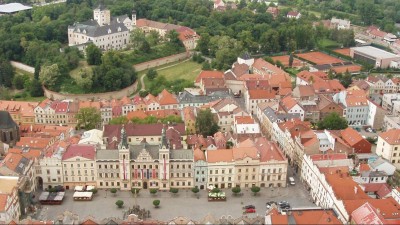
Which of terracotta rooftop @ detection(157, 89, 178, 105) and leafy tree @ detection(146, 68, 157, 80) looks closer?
terracotta rooftop @ detection(157, 89, 178, 105)

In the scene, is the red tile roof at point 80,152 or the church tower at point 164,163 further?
the red tile roof at point 80,152

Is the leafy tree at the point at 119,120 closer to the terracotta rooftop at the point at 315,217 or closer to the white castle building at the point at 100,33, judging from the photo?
the terracotta rooftop at the point at 315,217

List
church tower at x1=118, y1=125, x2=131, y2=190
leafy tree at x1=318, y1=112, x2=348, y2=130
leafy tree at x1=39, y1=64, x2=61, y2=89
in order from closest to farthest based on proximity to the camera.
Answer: church tower at x1=118, y1=125, x2=131, y2=190
leafy tree at x1=318, y1=112, x2=348, y2=130
leafy tree at x1=39, y1=64, x2=61, y2=89

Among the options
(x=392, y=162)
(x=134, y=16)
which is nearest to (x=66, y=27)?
(x=134, y=16)

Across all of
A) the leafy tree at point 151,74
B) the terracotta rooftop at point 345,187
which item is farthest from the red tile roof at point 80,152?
the leafy tree at point 151,74

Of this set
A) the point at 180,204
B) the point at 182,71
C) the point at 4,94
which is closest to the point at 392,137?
the point at 180,204

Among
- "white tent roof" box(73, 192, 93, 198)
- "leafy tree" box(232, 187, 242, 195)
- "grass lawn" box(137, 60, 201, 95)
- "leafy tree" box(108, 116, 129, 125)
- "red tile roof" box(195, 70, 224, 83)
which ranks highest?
"leafy tree" box(108, 116, 129, 125)

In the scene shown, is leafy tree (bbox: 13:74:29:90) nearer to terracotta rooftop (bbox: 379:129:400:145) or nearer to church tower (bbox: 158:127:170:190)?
church tower (bbox: 158:127:170:190)

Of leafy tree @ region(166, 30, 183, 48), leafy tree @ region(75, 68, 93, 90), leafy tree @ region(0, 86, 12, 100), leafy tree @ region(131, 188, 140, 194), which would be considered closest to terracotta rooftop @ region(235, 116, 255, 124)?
leafy tree @ region(131, 188, 140, 194)
